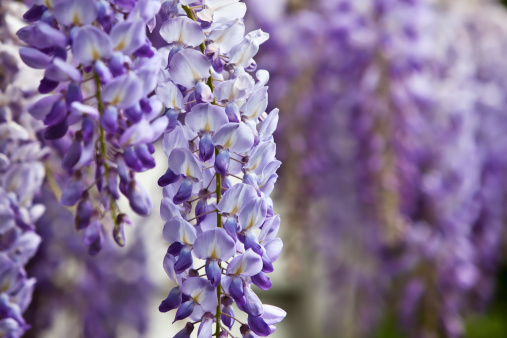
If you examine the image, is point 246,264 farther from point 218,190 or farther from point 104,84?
point 104,84

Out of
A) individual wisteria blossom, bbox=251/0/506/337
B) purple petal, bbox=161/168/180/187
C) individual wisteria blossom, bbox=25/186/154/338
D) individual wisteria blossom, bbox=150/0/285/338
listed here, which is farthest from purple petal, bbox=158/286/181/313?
individual wisteria blossom, bbox=251/0/506/337

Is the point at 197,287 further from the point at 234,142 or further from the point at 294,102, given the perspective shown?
the point at 294,102

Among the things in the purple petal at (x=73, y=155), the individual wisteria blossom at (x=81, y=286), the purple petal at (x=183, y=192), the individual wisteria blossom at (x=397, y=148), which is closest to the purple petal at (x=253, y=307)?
the purple petal at (x=183, y=192)

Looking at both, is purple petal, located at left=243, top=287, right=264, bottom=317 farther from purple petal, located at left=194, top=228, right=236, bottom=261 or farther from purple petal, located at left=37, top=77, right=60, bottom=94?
purple petal, located at left=37, top=77, right=60, bottom=94

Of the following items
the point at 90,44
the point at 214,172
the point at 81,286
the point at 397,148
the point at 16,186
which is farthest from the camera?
the point at 397,148

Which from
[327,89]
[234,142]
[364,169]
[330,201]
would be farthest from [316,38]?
[234,142]

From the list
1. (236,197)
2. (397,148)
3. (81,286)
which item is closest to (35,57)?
(236,197)
